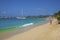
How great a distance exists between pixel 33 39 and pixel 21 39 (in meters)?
0.28

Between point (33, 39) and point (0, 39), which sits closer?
point (33, 39)

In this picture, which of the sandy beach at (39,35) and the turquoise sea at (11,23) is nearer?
the sandy beach at (39,35)

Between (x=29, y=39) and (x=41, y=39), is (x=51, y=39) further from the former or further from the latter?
(x=29, y=39)

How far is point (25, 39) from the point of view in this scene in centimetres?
309

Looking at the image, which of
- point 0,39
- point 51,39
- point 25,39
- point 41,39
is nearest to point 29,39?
point 25,39

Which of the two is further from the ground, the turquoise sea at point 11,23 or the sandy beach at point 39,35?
the sandy beach at point 39,35

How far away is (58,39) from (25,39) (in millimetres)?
732

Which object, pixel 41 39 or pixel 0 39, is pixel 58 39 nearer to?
pixel 41 39

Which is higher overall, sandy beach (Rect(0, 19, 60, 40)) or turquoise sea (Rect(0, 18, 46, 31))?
sandy beach (Rect(0, 19, 60, 40))

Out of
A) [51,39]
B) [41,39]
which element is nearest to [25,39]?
[41,39]

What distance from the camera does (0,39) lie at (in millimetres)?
3305

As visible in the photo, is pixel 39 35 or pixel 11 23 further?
pixel 11 23

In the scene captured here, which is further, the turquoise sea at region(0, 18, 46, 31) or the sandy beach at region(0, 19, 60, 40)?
the turquoise sea at region(0, 18, 46, 31)

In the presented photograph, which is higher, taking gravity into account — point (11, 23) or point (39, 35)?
point (39, 35)
